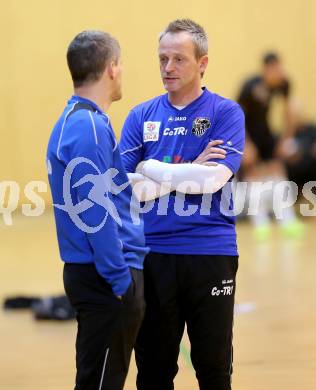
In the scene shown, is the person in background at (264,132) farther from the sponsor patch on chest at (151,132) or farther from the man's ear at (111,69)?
the man's ear at (111,69)

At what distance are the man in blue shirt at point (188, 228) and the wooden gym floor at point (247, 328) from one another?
109 centimetres

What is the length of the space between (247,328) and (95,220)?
345 centimetres

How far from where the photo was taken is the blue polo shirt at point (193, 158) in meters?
3.99

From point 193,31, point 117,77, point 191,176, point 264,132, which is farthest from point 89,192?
point 264,132

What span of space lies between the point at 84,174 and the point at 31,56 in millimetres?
10691

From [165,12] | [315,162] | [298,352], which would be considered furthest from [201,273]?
[165,12]

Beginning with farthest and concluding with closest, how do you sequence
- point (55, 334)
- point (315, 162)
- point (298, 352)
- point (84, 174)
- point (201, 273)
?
point (315, 162) < point (55, 334) < point (298, 352) < point (201, 273) < point (84, 174)

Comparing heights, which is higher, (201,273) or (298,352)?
(201,273)

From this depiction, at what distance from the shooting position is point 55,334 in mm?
6547

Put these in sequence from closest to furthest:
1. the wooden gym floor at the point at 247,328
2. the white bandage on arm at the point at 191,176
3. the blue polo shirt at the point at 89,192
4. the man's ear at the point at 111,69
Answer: the blue polo shirt at the point at 89,192, the man's ear at the point at 111,69, the white bandage on arm at the point at 191,176, the wooden gym floor at the point at 247,328

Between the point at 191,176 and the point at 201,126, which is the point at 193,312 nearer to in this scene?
the point at 191,176

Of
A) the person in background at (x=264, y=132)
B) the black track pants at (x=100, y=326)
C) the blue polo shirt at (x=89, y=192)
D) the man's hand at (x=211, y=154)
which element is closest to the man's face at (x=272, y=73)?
the person in background at (x=264, y=132)

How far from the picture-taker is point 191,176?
3.90 m

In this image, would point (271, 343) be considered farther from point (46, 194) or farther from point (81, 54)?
point (46, 194)
